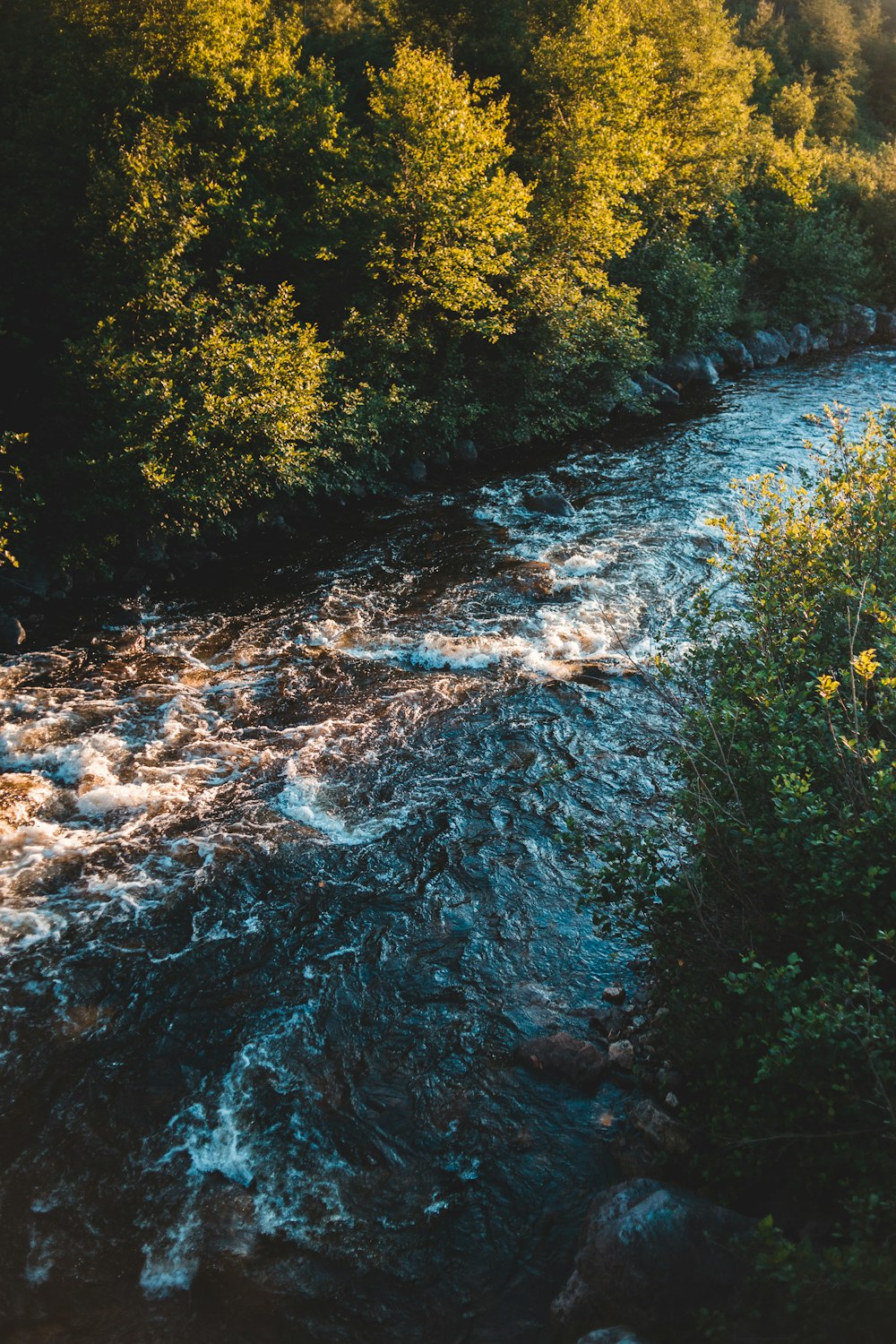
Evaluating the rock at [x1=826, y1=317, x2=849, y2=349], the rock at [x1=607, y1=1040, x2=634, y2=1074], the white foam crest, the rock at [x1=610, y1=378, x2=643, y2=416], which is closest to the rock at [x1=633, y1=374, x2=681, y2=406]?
the rock at [x1=610, y1=378, x2=643, y2=416]

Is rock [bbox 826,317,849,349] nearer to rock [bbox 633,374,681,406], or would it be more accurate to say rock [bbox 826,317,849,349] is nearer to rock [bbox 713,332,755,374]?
rock [bbox 713,332,755,374]

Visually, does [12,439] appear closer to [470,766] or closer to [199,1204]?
[470,766]

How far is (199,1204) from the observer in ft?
22.3

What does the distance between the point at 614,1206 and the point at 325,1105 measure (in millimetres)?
2841

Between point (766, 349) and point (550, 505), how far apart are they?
68.7 feet

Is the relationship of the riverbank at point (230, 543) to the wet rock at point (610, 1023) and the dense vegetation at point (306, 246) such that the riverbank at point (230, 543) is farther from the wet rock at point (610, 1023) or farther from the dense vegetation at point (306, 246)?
the wet rock at point (610, 1023)

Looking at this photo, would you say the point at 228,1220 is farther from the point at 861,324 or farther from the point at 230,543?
the point at 861,324

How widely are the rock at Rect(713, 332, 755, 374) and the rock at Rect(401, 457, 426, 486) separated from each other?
1864 cm

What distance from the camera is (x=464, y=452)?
2533 centimetres

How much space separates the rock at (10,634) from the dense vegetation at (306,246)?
1.95m

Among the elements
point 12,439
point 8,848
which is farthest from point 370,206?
point 8,848

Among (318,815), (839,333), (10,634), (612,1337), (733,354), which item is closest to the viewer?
(612,1337)

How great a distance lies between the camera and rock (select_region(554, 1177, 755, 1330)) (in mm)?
5359

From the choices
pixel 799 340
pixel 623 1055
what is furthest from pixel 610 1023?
pixel 799 340
